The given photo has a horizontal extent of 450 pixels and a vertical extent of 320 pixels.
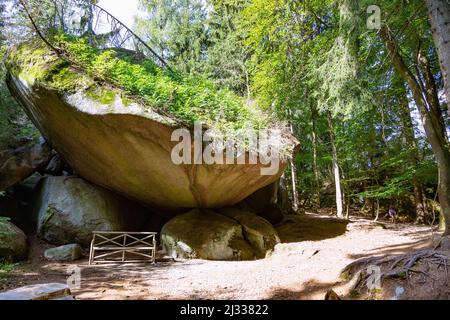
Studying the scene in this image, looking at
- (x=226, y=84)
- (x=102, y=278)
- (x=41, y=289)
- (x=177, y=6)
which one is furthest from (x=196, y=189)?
(x=177, y=6)

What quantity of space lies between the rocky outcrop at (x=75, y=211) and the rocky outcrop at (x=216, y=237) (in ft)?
6.41

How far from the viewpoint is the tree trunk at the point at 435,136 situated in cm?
648

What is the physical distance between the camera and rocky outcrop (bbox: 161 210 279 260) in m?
8.14

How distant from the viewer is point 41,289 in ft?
11.0

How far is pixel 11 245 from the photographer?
693 cm

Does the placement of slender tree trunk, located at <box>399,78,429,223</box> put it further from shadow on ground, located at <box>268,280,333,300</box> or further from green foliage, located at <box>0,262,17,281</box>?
green foliage, located at <box>0,262,17,281</box>

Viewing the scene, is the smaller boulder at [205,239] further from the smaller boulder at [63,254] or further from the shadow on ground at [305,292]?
the shadow on ground at [305,292]

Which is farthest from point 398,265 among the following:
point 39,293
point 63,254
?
point 63,254

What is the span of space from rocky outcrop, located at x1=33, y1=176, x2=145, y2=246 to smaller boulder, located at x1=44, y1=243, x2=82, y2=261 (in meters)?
1.03

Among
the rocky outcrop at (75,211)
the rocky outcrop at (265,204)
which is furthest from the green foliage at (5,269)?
the rocky outcrop at (265,204)

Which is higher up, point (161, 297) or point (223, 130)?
point (223, 130)

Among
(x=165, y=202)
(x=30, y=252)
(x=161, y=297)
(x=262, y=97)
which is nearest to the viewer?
(x=161, y=297)

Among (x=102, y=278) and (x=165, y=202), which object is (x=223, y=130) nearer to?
Answer: (x=165, y=202)

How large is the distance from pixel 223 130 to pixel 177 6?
37.2ft
